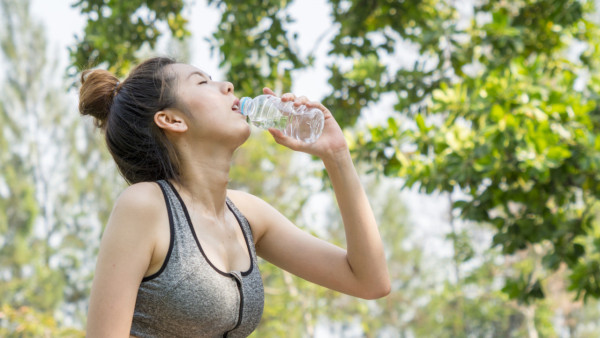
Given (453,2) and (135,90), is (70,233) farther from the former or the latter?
(135,90)

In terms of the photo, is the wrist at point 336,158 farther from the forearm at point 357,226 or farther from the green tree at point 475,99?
the green tree at point 475,99

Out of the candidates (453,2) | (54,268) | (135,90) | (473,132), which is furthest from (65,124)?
(135,90)

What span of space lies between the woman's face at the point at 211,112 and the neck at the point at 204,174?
0.13ft

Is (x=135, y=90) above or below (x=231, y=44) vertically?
above

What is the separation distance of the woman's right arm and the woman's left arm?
429mm

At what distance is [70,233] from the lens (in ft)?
64.8

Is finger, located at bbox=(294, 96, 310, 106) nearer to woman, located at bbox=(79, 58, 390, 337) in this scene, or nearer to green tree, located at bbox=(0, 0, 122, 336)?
woman, located at bbox=(79, 58, 390, 337)

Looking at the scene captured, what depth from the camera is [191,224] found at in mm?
1516

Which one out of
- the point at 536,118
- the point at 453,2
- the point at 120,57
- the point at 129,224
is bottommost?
the point at 453,2

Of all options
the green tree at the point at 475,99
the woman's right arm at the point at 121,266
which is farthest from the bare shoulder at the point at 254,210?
the green tree at the point at 475,99

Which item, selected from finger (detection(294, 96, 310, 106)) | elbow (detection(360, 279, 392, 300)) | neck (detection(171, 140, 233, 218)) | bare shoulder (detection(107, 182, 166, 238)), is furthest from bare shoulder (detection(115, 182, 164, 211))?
elbow (detection(360, 279, 392, 300))

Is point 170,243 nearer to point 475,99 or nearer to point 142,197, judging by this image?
point 142,197

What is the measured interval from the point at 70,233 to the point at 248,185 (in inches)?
355

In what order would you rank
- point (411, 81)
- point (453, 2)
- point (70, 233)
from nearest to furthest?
point (411, 81) → point (453, 2) → point (70, 233)
